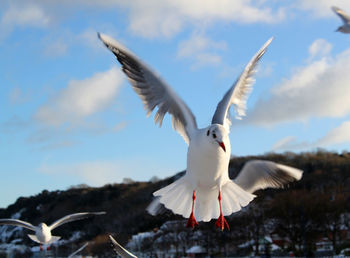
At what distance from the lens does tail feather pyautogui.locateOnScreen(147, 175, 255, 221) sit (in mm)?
8859

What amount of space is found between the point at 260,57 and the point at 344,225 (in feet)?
119

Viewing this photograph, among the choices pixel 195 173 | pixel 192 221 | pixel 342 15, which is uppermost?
pixel 342 15

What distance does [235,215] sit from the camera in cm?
4741

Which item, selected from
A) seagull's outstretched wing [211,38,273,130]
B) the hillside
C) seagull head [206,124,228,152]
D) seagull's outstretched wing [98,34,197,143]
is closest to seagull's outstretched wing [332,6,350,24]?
seagull's outstretched wing [211,38,273,130]

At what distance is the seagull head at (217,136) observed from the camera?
7527 millimetres

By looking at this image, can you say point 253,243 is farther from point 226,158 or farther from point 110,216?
point 110,216

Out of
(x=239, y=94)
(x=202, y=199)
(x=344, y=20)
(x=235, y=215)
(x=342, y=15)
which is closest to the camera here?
(x=202, y=199)

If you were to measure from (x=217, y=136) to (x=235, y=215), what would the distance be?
4085 centimetres

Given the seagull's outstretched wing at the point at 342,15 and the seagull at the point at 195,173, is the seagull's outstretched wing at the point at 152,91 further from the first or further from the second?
the seagull's outstretched wing at the point at 342,15

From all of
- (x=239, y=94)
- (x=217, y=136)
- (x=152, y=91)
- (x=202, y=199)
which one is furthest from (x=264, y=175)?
(x=152, y=91)

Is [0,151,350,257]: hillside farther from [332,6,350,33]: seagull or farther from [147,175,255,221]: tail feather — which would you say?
[332,6,350,33]: seagull

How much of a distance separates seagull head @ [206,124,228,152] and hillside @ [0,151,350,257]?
2.40 m

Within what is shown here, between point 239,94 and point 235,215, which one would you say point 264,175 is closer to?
point 239,94

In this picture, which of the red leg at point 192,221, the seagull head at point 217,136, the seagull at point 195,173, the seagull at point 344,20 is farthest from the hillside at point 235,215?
the seagull at point 344,20
